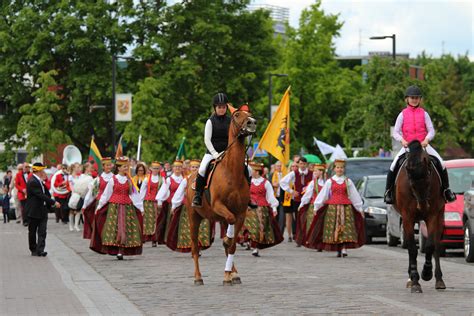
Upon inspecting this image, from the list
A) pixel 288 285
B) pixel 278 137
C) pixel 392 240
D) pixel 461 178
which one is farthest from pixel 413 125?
pixel 278 137

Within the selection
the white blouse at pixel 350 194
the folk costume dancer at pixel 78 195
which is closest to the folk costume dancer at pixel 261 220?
the white blouse at pixel 350 194

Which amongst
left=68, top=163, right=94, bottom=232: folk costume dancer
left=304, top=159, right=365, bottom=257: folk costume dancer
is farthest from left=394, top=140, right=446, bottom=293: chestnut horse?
left=68, top=163, right=94, bottom=232: folk costume dancer

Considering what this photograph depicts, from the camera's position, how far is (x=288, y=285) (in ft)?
51.4

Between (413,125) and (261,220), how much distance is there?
889 cm

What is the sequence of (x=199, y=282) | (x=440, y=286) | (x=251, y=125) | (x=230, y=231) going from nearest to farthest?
(x=440, y=286) → (x=251, y=125) → (x=199, y=282) → (x=230, y=231)

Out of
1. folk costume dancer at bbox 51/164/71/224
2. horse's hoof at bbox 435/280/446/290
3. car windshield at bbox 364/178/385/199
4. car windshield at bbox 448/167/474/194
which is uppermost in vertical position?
car windshield at bbox 448/167/474/194

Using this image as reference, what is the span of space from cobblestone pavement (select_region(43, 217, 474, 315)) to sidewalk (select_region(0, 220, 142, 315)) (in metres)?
0.24

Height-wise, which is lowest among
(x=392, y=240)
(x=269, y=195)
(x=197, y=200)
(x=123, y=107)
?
(x=392, y=240)

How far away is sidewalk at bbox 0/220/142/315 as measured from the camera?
12.9 m

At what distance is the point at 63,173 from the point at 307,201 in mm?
16971

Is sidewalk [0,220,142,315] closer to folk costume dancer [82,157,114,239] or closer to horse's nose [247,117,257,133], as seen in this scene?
folk costume dancer [82,157,114,239]

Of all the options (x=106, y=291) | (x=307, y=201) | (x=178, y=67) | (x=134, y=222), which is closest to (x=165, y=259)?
(x=134, y=222)

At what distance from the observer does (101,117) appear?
61.6 m

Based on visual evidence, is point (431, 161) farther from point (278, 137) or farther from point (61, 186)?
point (61, 186)
